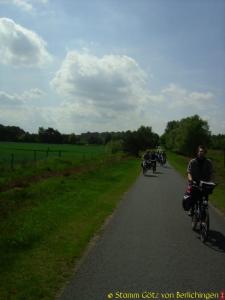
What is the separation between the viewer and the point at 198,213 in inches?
409

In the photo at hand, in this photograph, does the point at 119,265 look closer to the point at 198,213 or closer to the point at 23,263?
the point at 23,263

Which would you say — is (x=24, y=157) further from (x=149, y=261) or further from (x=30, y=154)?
(x=149, y=261)

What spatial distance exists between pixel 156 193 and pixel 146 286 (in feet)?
43.0

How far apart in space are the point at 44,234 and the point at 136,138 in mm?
73846

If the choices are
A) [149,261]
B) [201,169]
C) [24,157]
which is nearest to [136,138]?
[24,157]

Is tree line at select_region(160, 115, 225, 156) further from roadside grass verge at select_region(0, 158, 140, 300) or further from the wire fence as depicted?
roadside grass verge at select_region(0, 158, 140, 300)

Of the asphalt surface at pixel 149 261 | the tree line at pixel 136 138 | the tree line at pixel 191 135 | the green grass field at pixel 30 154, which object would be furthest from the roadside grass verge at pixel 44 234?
the tree line at pixel 191 135

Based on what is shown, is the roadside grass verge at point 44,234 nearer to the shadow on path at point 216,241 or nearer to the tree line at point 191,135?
the shadow on path at point 216,241

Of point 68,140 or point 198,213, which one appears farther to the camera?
point 68,140

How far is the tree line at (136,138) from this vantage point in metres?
84.6

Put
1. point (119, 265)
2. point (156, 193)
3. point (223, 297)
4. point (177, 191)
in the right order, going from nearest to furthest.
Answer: point (223, 297) < point (119, 265) < point (156, 193) < point (177, 191)

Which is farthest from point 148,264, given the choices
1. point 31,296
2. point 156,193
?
point 156,193

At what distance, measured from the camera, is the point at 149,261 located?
7625 mm

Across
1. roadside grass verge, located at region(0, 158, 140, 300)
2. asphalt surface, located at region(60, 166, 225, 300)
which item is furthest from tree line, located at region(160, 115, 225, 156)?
asphalt surface, located at region(60, 166, 225, 300)
